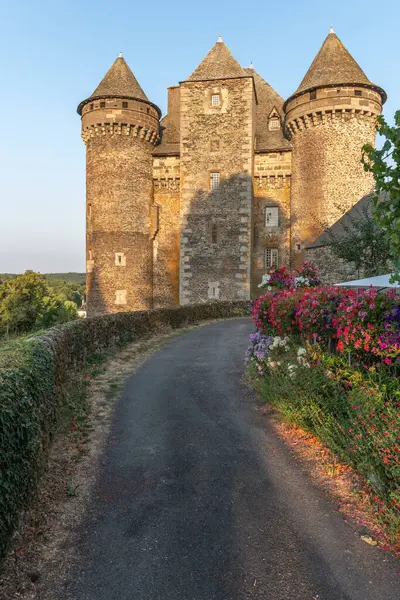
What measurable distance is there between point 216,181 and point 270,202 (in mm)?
4301

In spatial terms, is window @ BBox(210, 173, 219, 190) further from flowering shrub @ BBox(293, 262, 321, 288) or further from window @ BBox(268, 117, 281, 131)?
flowering shrub @ BBox(293, 262, 321, 288)

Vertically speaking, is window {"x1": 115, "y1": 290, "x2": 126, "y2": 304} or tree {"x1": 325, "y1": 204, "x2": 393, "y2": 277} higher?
tree {"x1": 325, "y1": 204, "x2": 393, "y2": 277}

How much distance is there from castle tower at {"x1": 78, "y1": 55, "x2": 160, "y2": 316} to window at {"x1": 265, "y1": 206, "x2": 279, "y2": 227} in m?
8.99

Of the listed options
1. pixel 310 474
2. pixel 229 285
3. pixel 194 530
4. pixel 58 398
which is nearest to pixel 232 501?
pixel 194 530

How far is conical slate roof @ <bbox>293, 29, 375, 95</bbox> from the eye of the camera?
24562mm

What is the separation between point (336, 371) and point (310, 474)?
193cm

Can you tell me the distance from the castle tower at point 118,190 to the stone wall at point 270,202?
26.8 ft

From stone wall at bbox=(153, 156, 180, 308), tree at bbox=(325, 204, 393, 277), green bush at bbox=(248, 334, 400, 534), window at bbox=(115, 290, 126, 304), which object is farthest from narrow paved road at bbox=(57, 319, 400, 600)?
stone wall at bbox=(153, 156, 180, 308)

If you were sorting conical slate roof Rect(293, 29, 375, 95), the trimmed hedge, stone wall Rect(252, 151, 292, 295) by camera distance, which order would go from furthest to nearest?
1. stone wall Rect(252, 151, 292, 295)
2. conical slate roof Rect(293, 29, 375, 95)
3. the trimmed hedge

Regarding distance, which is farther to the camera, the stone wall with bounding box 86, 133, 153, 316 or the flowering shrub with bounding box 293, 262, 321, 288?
the stone wall with bounding box 86, 133, 153, 316

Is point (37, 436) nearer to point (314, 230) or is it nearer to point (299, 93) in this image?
point (314, 230)

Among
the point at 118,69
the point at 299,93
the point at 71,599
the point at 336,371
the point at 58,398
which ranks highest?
the point at 118,69

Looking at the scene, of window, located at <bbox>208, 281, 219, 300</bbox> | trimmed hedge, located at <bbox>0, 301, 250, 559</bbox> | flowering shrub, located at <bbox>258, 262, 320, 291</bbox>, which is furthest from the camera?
window, located at <bbox>208, 281, 219, 300</bbox>

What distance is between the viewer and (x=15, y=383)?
425cm
